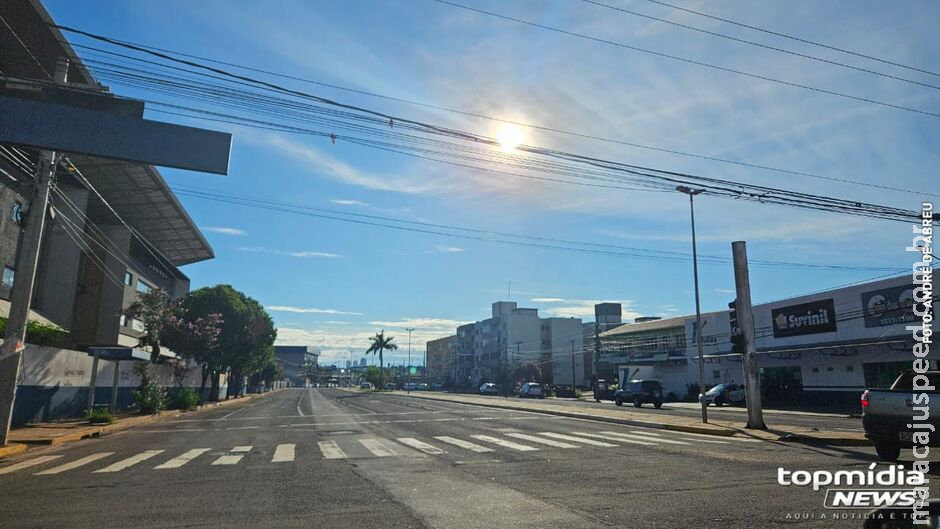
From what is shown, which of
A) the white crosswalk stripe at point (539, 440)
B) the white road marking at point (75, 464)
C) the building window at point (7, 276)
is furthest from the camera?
the building window at point (7, 276)

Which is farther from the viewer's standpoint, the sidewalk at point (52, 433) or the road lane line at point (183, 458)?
the sidewalk at point (52, 433)

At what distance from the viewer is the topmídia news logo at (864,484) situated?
7316 millimetres

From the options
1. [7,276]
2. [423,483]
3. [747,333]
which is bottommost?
[423,483]

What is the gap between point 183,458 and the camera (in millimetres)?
12898

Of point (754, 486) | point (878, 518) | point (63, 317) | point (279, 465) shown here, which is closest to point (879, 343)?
point (754, 486)

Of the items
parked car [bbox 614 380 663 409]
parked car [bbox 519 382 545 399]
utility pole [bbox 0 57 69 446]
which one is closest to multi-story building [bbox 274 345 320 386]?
parked car [bbox 519 382 545 399]

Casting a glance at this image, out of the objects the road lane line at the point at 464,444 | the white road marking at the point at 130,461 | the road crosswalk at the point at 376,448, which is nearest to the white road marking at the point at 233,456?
the road crosswalk at the point at 376,448

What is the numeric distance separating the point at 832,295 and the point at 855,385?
5.57 metres

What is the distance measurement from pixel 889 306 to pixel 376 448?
3109cm

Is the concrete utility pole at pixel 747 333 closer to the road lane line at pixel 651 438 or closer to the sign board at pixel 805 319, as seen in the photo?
the road lane line at pixel 651 438

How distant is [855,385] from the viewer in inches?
1355

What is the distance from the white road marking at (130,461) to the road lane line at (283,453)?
2826mm

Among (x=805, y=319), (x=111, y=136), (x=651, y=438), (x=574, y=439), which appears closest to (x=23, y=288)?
(x=111, y=136)

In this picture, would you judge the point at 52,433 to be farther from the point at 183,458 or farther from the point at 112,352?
the point at 183,458
